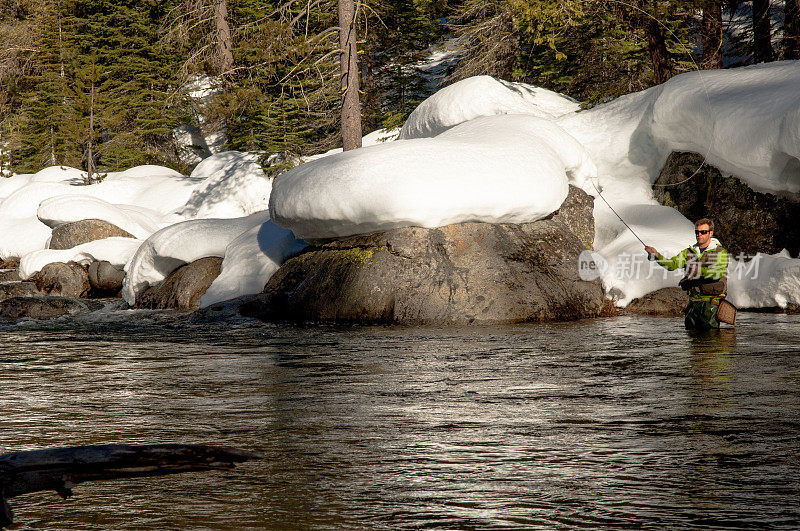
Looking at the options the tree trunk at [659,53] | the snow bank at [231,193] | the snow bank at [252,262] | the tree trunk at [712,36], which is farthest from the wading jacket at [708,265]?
the snow bank at [231,193]

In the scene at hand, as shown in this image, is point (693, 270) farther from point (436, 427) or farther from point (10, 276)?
point (10, 276)

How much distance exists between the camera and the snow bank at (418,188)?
1074cm

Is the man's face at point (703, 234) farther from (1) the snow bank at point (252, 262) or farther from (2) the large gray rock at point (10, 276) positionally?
(2) the large gray rock at point (10, 276)

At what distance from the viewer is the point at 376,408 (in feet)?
16.6

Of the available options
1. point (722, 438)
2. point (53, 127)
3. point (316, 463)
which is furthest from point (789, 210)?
point (53, 127)

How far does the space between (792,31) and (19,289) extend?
52.4 ft

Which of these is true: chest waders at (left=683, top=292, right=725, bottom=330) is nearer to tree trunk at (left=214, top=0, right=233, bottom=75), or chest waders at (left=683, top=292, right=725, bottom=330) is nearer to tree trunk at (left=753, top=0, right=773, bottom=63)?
tree trunk at (left=753, top=0, right=773, bottom=63)

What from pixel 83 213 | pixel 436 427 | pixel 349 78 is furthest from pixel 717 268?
pixel 83 213

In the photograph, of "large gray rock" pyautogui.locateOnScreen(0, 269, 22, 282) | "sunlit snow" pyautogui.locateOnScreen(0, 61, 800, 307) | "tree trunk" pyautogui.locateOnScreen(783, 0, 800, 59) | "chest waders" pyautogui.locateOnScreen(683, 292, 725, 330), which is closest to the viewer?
"chest waders" pyautogui.locateOnScreen(683, 292, 725, 330)

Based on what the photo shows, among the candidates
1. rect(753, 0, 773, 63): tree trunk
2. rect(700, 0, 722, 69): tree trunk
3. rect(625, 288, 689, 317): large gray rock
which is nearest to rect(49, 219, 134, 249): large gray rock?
rect(625, 288, 689, 317): large gray rock

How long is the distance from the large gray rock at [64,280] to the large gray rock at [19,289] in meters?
0.28

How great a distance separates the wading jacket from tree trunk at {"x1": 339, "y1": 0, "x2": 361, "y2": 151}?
914 cm

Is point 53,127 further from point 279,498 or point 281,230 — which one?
point 279,498

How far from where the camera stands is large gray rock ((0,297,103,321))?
1303 cm
